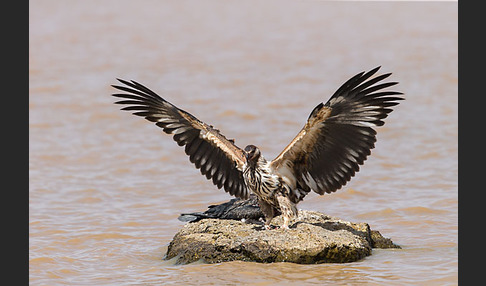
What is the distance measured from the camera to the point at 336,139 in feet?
24.6

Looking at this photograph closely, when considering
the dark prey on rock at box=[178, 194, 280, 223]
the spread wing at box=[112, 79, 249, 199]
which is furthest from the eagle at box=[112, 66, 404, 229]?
the dark prey on rock at box=[178, 194, 280, 223]

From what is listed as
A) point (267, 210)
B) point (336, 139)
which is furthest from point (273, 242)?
point (336, 139)

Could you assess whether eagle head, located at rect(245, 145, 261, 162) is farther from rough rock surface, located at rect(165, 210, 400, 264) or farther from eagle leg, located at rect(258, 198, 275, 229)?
rough rock surface, located at rect(165, 210, 400, 264)

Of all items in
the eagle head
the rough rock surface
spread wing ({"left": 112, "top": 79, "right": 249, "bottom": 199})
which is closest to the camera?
the rough rock surface

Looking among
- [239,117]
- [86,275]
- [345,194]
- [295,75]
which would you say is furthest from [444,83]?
[86,275]

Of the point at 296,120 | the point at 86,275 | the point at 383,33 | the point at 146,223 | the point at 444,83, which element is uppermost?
the point at 383,33

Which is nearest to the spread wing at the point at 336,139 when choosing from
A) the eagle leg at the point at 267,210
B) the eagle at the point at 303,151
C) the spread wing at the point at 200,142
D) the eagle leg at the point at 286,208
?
the eagle at the point at 303,151

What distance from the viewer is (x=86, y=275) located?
7617 millimetres

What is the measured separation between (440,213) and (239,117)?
5.86m

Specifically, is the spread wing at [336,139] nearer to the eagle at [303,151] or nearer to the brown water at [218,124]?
the eagle at [303,151]

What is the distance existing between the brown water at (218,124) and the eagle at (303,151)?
0.79 metres

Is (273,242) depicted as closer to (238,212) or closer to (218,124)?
(238,212)

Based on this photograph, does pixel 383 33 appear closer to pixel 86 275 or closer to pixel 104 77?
pixel 104 77

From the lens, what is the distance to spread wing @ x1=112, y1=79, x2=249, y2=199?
809 centimetres
